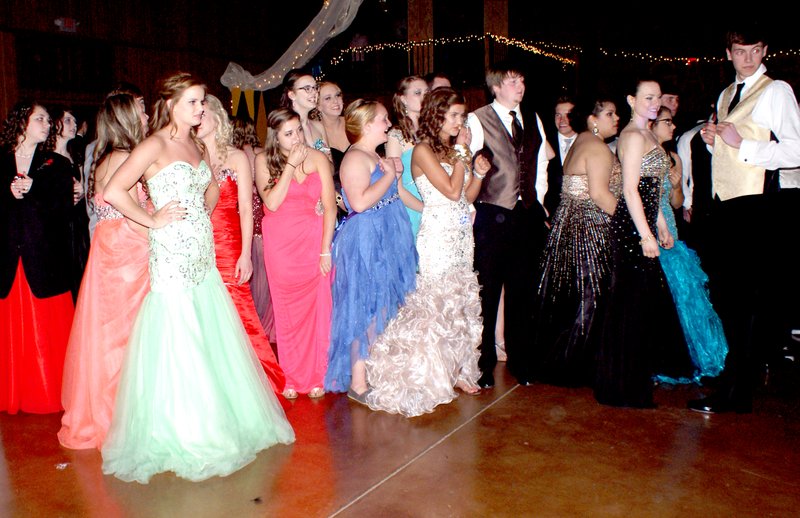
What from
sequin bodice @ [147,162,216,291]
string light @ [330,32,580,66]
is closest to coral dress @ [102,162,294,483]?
sequin bodice @ [147,162,216,291]

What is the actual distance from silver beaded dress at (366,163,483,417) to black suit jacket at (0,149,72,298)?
1857 mm

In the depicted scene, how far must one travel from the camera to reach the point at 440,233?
3801 mm

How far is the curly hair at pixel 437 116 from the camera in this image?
3652 millimetres

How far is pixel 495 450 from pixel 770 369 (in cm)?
220

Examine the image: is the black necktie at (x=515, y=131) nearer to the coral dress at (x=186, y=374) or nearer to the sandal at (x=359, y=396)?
the sandal at (x=359, y=396)

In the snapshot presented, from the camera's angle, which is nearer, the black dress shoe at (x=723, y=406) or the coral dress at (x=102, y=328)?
the coral dress at (x=102, y=328)

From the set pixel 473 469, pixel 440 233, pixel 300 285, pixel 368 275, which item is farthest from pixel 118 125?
pixel 473 469

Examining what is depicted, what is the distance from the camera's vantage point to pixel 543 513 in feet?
8.36

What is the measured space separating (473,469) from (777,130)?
2.17m

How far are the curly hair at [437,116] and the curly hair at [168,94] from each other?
47.9 inches

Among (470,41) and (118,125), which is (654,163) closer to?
(118,125)

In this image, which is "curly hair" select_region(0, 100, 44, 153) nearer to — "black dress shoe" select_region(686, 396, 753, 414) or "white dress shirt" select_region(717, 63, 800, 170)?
"white dress shirt" select_region(717, 63, 800, 170)

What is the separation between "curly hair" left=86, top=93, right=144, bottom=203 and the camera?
339 cm

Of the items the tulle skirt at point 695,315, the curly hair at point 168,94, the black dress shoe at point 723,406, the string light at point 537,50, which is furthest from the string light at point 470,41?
the curly hair at point 168,94
